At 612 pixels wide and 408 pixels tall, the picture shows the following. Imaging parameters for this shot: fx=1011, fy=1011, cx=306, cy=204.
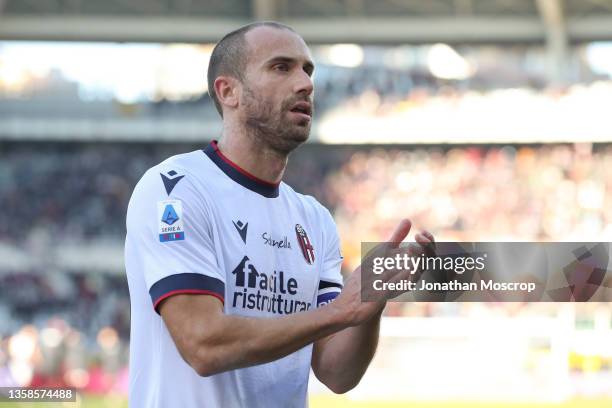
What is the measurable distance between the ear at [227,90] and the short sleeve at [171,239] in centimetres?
37

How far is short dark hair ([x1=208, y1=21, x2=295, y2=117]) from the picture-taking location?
10.9 ft

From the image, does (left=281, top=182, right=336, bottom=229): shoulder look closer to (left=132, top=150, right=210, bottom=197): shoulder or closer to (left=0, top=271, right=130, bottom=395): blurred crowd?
(left=132, top=150, right=210, bottom=197): shoulder

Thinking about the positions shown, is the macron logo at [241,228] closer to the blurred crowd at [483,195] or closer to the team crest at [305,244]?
the team crest at [305,244]

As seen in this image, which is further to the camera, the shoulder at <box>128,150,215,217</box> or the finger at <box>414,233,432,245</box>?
the shoulder at <box>128,150,215,217</box>

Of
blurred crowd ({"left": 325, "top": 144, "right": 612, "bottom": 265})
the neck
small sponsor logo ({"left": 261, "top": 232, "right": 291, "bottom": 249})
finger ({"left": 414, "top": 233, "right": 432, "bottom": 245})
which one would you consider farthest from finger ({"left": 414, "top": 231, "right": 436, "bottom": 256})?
blurred crowd ({"left": 325, "top": 144, "right": 612, "bottom": 265})

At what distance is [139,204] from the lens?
3020mm

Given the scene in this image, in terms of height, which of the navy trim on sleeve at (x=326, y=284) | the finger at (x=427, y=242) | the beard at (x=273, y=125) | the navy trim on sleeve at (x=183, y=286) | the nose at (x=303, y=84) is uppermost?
the nose at (x=303, y=84)

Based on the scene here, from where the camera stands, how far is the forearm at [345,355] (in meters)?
3.30

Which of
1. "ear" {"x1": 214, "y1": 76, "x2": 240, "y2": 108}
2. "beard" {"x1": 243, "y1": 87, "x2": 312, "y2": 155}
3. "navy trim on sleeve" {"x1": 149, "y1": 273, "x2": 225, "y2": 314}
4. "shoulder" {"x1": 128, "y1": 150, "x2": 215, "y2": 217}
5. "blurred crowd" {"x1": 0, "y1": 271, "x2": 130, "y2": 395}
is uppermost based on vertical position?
"blurred crowd" {"x1": 0, "y1": 271, "x2": 130, "y2": 395}

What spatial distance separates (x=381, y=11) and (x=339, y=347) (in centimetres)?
2962

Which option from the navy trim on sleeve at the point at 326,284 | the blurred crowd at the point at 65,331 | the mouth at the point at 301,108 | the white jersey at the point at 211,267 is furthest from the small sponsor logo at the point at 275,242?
the blurred crowd at the point at 65,331

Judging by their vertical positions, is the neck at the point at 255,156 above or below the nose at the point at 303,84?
below

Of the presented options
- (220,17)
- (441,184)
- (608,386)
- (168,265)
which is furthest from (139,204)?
(220,17)

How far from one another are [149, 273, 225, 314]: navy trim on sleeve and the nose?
2.27ft
